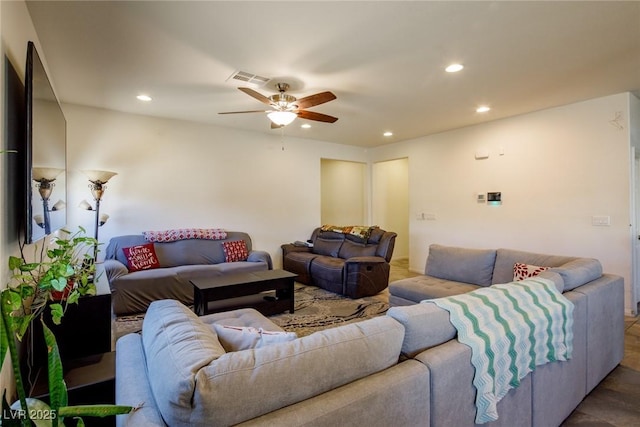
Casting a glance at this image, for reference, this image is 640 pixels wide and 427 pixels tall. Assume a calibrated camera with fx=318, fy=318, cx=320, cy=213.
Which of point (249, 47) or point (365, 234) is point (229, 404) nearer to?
point (249, 47)

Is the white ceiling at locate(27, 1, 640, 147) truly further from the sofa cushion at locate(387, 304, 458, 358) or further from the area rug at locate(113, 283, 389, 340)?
the area rug at locate(113, 283, 389, 340)

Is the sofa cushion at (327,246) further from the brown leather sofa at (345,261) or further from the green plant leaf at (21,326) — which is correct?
the green plant leaf at (21,326)

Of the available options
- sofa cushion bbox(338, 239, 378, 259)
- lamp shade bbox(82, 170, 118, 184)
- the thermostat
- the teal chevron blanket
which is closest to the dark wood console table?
the teal chevron blanket

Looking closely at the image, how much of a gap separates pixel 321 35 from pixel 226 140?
3.25m

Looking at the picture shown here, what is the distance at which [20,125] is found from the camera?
1717 mm

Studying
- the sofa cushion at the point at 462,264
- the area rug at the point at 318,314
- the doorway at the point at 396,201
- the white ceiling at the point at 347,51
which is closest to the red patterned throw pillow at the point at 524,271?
the sofa cushion at the point at 462,264

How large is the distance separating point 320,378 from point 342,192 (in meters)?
6.69

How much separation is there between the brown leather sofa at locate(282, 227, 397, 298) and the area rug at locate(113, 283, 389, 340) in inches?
7.4

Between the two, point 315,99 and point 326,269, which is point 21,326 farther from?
point 326,269

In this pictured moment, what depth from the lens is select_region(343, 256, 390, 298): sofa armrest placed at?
4.34 m

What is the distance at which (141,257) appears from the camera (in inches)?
161

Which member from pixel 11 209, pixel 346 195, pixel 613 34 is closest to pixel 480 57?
pixel 613 34

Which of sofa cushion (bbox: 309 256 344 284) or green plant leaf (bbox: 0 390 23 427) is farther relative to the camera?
sofa cushion (bbox: 309 256 344 284)

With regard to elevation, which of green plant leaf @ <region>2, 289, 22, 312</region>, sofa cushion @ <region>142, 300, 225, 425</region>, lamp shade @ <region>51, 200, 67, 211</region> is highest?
lamp shade @ <region>51, 200, 67, 211</region>
